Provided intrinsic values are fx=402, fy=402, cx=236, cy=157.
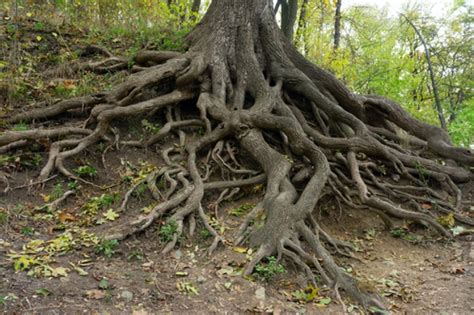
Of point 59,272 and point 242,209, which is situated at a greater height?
point 242,209

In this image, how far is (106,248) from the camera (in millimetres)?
3943

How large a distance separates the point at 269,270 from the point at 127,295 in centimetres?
137

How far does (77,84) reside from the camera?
23.2 feet

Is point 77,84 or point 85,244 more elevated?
point 77,84

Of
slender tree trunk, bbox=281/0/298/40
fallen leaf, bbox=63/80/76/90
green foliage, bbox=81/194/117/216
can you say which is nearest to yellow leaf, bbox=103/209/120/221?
green foliage, bbox=81/194/117/216

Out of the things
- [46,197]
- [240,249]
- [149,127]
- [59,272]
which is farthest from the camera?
[149,127]

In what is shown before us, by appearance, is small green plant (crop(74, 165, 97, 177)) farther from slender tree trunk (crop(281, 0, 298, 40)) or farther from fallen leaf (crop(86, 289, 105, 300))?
slender tree trunk (crop(281, 0, 298, 40))

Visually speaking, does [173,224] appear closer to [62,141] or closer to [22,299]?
[22,299]

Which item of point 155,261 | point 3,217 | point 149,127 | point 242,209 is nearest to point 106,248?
point 155,261

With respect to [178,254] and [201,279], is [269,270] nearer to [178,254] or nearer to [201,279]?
[201,279]

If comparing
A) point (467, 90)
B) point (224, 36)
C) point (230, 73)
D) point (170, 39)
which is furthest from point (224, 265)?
point (467, 90)

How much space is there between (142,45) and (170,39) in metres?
0.66

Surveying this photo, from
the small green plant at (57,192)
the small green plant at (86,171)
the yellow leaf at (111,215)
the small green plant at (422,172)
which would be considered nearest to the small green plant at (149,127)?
the small green plant at (86,171)

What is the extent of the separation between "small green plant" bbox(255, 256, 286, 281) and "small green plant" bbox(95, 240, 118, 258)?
4.74 ft
